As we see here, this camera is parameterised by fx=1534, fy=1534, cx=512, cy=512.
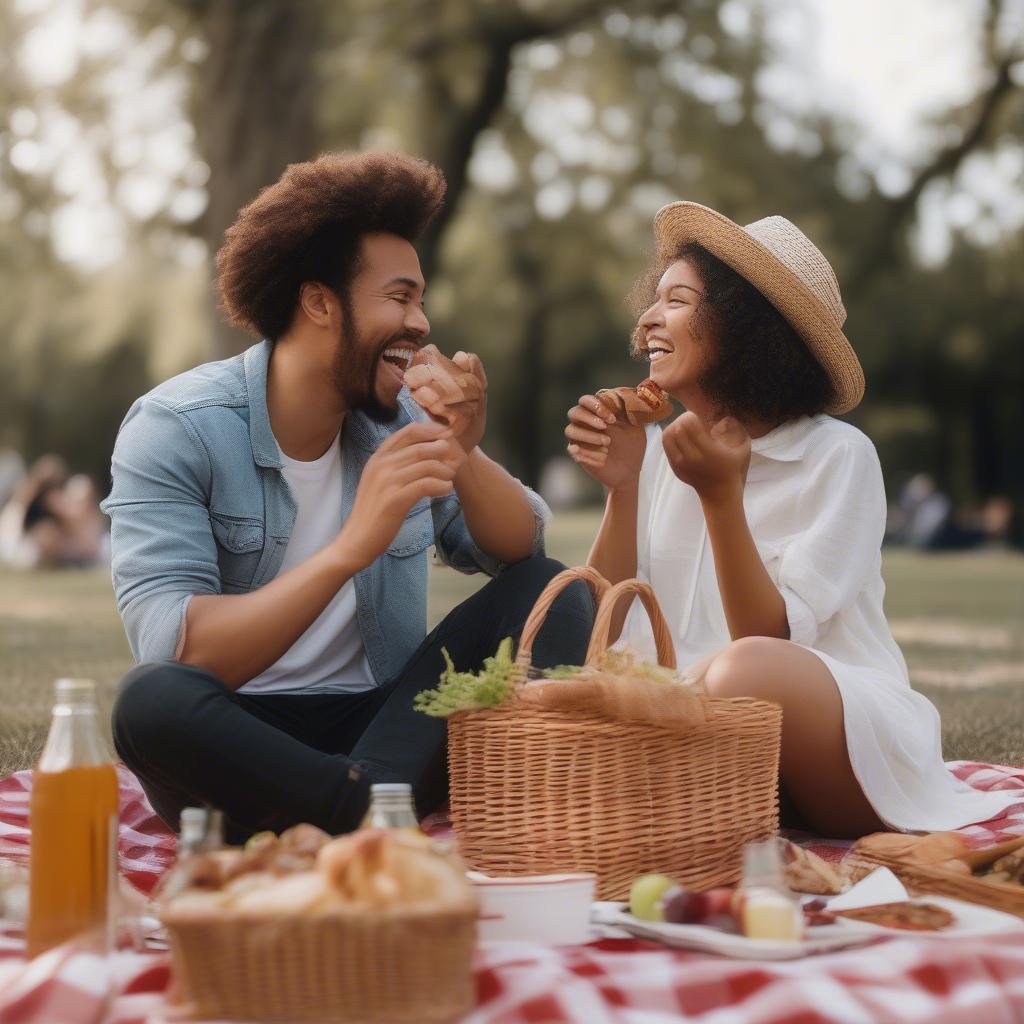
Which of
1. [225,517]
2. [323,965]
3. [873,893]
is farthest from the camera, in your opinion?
[225,517]

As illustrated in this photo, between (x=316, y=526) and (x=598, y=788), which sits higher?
(x=316, y=526)

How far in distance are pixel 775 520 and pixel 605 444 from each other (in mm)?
466

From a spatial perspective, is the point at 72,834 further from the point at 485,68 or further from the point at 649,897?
the point at 485,68

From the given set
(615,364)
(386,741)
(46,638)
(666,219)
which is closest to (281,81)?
(46,638)

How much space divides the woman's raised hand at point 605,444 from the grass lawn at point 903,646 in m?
1.91

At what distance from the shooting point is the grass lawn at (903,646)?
5.54 m

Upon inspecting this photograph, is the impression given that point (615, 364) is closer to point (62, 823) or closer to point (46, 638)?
point (46, 638)

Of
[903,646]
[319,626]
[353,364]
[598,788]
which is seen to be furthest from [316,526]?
[903,646]

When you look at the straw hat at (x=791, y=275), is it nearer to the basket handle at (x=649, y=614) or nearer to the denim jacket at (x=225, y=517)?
the denim jacket at (x=225, y=517)

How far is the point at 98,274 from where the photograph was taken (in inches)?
622

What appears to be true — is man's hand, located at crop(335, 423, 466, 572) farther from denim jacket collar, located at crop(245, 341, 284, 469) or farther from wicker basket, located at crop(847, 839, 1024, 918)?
wicker basket, located at crop(847, 839, 1024, 918)

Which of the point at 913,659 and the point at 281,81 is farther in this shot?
the point at 281,81

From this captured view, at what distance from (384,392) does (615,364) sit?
3045 centimetres

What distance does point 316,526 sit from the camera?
365 cm
